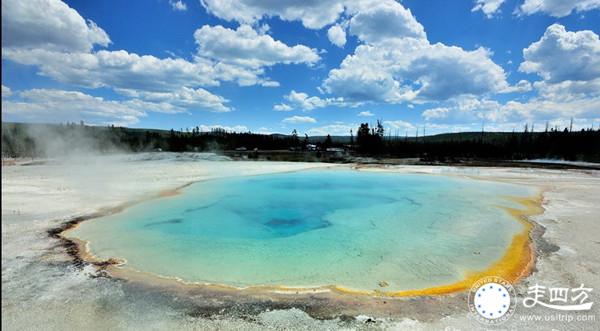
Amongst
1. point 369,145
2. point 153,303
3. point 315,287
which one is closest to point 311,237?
point 315,287

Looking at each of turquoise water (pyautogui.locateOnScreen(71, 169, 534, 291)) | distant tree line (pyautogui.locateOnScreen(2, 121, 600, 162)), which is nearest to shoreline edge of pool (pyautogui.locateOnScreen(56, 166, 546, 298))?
turquoise water (pyautogui.locateOnScreen(71, 169, 534, 291))

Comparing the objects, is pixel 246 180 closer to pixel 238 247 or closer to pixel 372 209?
pixel 372 209

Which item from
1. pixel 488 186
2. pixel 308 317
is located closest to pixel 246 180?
pixel 488 186

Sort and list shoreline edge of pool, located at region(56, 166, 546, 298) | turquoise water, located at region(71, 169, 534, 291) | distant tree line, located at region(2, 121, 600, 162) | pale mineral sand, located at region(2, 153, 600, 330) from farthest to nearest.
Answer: distant tree line, located at region(2, 121, 600, 162), turquoise water, located at region(71, 169, 534, 291), shoreline edge of pool, located at region(56, 166, 546, 298), pale mineral sand, located at region(2, 153, 600, 330)

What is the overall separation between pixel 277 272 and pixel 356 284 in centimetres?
147

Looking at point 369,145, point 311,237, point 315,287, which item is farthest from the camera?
point 369,145

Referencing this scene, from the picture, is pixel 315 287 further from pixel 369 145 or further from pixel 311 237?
pixel 369 145

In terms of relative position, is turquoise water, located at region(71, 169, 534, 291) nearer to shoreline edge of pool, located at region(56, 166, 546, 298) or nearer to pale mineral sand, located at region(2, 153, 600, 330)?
shoreline edge of pool, located at region(56, 166, 546, 298)

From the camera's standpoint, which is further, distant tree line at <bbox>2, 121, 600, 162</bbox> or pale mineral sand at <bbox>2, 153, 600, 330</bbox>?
distant tree line at <bbox>2, 121, 600, 162</bbox>

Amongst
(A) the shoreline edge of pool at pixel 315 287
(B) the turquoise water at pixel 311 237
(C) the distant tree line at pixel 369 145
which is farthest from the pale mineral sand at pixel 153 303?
(C) the distant tree line at pixel 369 145

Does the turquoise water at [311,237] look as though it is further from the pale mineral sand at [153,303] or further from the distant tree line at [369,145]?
the distant tree line at [369,145]

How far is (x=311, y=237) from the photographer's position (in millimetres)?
8211

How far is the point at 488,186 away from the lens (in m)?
16.7

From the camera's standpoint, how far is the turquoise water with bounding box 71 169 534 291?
5.71 m
